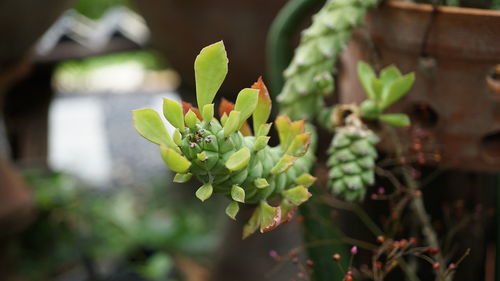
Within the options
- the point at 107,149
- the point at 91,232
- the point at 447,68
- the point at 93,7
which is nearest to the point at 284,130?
the point at 447,68

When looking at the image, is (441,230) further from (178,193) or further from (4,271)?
(178,193)

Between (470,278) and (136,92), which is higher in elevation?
(470,278)

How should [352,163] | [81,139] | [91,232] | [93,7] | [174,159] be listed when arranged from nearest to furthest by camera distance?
[174,159]
[352,163]
[91,232]
[93,7]
[81,139]

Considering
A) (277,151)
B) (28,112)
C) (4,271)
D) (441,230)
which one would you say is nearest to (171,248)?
(4,271)

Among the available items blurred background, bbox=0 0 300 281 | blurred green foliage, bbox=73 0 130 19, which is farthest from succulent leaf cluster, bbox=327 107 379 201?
blurred green foliage, bbox=73 0 130 19

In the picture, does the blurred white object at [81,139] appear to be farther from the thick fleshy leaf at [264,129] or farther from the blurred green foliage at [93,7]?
the thick fleshy leaf at [264,129]

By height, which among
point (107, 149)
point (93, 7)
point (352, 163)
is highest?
point (352, 163)

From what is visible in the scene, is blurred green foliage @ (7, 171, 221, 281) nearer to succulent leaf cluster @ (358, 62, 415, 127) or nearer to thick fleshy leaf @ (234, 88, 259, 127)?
succulent leaf cluster @ (358, 62, 415, 127)

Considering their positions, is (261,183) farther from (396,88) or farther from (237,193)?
(396,88)
